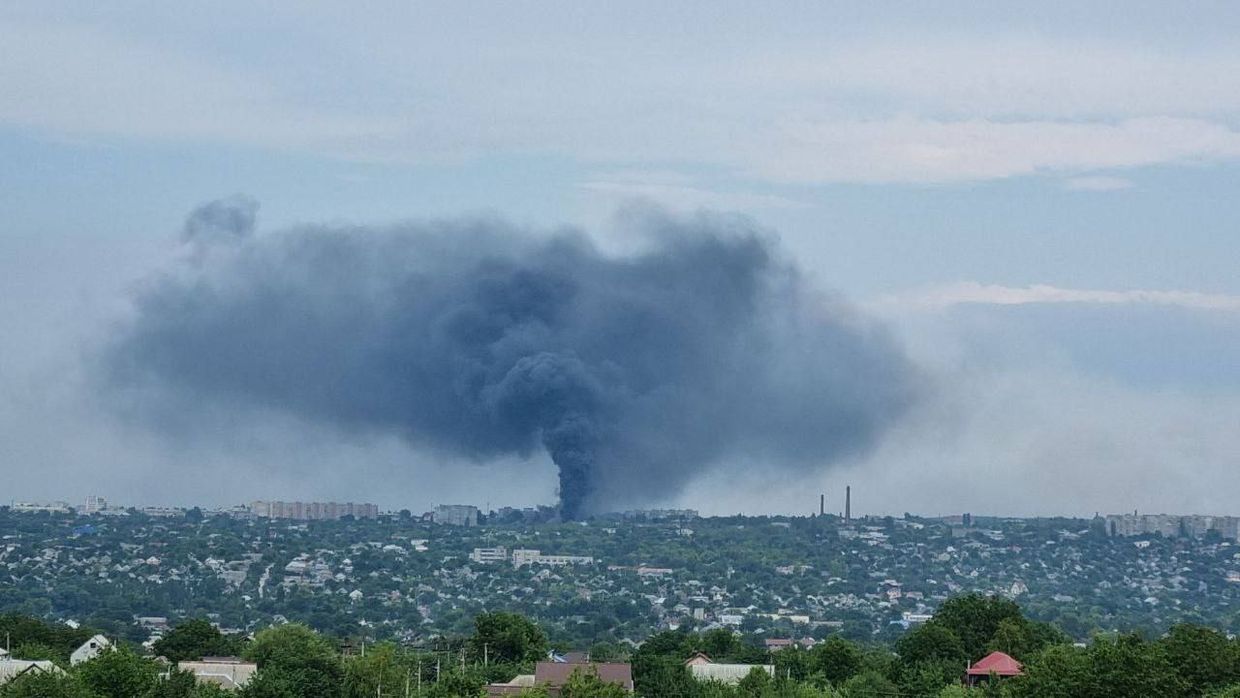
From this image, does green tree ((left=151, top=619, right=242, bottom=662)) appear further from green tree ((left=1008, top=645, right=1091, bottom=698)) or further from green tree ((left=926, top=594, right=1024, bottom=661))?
green tree ((left=1008, top=645, right=1091, bottom=698))

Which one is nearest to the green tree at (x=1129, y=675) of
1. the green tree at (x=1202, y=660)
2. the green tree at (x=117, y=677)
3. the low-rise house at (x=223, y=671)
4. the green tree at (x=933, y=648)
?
the green tree at (x=1202, y=660)

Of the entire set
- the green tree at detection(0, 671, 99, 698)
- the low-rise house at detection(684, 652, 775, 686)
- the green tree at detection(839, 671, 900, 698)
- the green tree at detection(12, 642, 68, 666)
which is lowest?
the green tree at detection(839, 671, 900, 698)

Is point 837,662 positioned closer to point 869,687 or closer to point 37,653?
point 869,687

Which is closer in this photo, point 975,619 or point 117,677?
point 117,677

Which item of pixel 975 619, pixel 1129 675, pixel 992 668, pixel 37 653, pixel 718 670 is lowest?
pixel 718 670

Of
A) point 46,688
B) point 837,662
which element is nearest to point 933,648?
point 837,662

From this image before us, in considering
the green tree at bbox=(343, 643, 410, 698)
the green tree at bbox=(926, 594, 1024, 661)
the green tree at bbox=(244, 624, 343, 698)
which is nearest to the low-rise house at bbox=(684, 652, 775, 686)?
the green tree at bbox=(926, 594, 1024, 661)

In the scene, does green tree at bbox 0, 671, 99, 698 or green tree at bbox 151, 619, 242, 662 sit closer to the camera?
green tree at bbox 0, 671, 99, 698

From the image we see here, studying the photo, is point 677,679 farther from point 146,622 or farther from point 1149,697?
point 146,622

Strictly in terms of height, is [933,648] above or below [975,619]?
below
